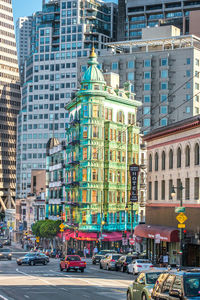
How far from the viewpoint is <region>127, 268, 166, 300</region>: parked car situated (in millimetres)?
23438

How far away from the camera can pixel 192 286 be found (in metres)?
18.3

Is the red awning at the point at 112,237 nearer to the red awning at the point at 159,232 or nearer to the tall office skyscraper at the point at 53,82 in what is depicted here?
the red awning at the point at 159,232

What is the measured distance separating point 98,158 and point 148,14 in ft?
332

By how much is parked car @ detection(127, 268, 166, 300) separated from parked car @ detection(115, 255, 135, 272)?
27.7m

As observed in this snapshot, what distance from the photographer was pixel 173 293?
1772cm

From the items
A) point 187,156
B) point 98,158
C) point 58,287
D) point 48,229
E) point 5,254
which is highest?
point 98,158

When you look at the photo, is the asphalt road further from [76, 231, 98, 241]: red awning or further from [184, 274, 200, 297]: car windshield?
[76, 231, 98, 241]: red awning

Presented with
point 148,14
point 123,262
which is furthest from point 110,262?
point 148,14

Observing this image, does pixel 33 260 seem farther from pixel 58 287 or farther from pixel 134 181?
pixel 58 287

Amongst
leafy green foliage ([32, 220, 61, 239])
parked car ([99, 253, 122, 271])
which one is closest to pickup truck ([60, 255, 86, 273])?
parked car ([99, 253, 122, 271])

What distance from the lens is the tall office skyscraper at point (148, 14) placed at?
180 m

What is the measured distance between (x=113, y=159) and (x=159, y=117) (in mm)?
46283

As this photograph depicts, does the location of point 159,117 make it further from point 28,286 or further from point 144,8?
point 28,286

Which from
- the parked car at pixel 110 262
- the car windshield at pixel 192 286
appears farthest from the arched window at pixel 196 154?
the car windshield at pixel 192 286
